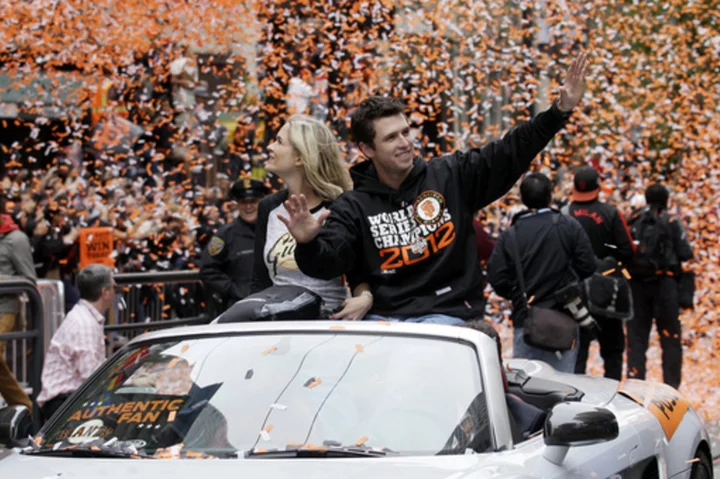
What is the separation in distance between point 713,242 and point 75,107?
7126 millimetres

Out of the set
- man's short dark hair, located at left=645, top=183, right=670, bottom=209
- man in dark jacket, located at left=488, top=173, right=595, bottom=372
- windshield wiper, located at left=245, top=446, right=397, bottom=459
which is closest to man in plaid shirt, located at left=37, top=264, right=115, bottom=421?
man in dark jacket, located at left=488, top=173, right=595, bottom=372

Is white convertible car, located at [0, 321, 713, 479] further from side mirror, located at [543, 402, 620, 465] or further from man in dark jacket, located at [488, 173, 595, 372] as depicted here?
man in dark jacket, located at [488, 173, 595, 372]

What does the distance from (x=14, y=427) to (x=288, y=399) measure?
916 millimetres

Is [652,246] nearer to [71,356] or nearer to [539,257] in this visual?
[539,257]

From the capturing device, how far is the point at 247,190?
9.60 m

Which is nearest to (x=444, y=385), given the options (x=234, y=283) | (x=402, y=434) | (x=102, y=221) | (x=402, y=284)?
(x=402, y=434)

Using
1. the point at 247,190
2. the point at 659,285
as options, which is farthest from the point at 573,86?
the point at 659,285

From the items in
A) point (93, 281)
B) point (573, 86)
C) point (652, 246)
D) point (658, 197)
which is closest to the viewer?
point (573, 86)

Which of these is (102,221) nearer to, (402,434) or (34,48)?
(34,48)

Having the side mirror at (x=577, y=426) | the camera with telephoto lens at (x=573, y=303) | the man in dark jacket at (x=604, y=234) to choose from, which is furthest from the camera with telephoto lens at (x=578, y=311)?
the side mirror at (x=577, y=426)

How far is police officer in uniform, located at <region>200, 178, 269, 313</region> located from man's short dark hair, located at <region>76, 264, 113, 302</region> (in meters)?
1.62

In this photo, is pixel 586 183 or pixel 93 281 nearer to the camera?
pixel 93 281

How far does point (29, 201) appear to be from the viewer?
13.2 meters

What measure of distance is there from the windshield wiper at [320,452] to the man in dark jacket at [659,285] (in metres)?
7.05
